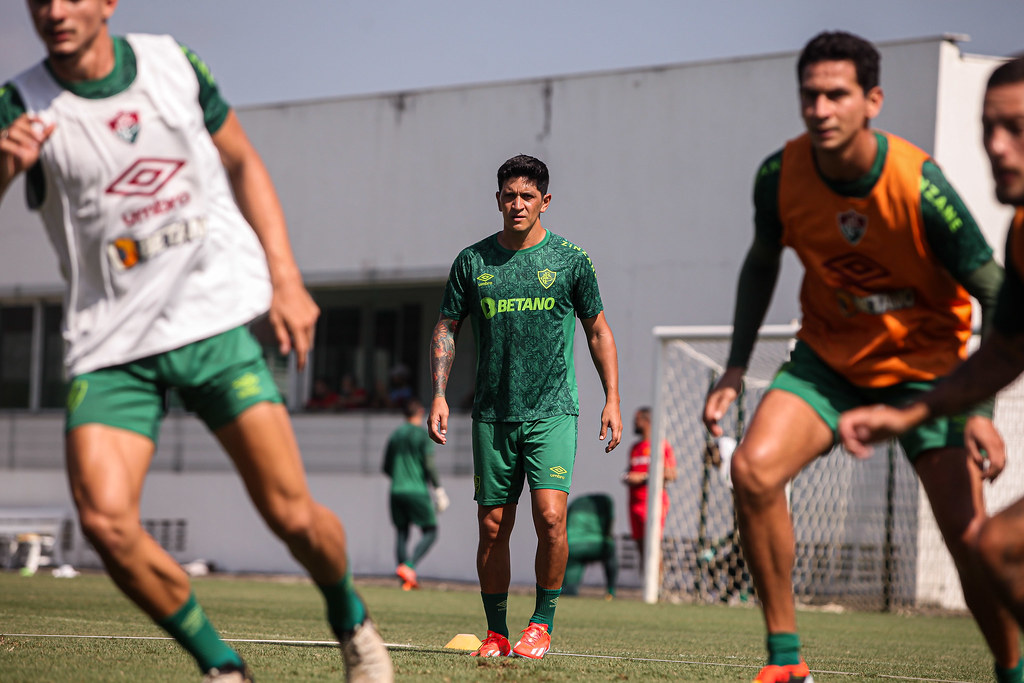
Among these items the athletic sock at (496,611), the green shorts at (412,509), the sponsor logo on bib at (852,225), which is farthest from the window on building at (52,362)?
the sponsor logo on bib at (852,225)

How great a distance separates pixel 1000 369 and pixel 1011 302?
18 cm

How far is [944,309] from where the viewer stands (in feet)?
14.7

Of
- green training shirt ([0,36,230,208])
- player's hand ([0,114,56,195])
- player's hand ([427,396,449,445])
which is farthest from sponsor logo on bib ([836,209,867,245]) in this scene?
player's hand ([427,396,449,445])

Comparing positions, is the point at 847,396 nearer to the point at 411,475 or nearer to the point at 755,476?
the point at 755,476

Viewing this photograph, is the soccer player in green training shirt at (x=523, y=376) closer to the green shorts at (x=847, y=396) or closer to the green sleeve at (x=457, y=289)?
the green sleeve at (x=457, y=289)

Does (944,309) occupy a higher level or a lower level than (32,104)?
lower

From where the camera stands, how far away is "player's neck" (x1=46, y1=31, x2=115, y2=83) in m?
3.89

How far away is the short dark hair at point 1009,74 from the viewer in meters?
3.34

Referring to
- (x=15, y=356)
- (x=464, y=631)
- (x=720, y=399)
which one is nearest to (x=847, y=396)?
(x=720, y=399)

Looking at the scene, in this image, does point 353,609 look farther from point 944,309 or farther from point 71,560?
point 71,560

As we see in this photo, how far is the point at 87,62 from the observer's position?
391cm

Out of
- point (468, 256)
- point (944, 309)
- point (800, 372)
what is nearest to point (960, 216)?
point (944, 309)

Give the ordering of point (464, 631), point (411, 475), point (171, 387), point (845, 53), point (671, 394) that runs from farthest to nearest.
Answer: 1. point (671, 394)
2. point (411, 475)
3. point (464, 631)
4. point (845, 53)
5. point (171, 387)

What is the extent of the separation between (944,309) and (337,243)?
19673 millimetres
